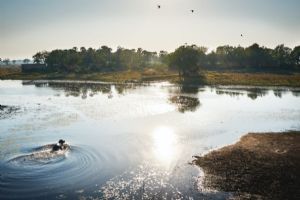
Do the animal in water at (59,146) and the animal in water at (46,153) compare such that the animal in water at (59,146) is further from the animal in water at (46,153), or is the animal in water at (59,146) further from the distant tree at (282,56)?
the distant tree at (282,56)

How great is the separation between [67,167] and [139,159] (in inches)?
268

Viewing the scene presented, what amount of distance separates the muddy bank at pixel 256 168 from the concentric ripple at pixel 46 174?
32.6 feet

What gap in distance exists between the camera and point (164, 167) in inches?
1131

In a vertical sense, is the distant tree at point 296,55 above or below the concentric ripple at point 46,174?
above

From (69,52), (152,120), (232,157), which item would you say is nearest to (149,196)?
(232,157)

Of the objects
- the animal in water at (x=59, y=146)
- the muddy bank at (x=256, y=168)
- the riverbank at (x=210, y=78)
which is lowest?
the muddy bank at (x=256, y=168)

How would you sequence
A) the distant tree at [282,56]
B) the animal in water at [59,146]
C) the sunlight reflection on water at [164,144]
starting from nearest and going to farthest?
the sunlight reflection on water at [164,144], the animal in water at [59,146], the distant tree at [282,56]

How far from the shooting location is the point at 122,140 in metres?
38.3

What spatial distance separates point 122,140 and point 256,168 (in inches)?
640

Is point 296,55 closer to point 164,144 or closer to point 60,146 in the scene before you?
point 164,144

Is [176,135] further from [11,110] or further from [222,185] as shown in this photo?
[11,110]

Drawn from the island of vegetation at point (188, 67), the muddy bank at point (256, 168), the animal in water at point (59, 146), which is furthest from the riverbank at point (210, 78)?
the animal in water at point (59, 146)

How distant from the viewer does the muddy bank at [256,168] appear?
76.8ft

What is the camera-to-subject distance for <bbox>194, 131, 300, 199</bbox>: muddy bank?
Answer: 76.8ft
